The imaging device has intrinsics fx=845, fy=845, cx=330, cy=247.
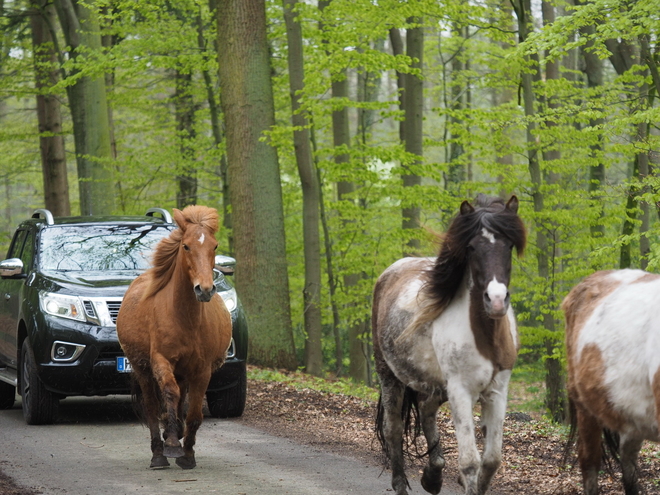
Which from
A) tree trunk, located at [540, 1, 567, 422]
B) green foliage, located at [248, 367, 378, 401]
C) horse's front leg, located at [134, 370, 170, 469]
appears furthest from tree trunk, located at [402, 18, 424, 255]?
horse's front leg, located at [134, 370, 170, 469]

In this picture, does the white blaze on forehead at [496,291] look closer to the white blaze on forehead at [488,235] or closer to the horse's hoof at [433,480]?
the white blaze on forehead at [488,235]

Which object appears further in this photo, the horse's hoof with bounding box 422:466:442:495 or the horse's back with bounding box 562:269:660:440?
the horse's hoof with bounding box 422:466:442:495

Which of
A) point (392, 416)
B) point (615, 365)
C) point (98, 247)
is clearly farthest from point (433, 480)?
point (98, 247)

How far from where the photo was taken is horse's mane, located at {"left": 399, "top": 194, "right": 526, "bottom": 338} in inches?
198

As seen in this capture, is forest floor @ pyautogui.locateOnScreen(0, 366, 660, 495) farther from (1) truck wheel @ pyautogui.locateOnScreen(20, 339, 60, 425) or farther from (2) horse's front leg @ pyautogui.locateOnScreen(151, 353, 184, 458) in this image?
(1) truck wheel @ pyautogui.locateOnScreen(20, 339, 60, 425)

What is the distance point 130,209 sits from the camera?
24.7 m

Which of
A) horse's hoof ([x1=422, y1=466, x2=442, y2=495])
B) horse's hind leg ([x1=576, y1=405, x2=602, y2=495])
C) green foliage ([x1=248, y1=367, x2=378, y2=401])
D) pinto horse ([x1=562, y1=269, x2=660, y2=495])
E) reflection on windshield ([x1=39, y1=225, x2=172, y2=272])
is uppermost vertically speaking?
reflection on windshield ([x1=39, y1=225, x2=172, y2=272])

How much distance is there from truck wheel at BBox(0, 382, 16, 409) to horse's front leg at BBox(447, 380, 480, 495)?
25.3 ft

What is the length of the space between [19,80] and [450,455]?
1994 cm

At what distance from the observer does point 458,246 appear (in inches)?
205

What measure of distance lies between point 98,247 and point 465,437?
6.25 meters

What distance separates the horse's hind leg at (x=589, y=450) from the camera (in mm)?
5488

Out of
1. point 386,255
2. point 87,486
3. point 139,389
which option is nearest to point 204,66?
point 386,255

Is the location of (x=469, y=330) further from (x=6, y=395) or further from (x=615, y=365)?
(x=6, y=395)
